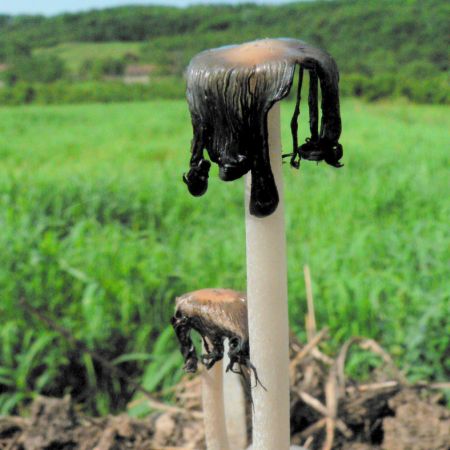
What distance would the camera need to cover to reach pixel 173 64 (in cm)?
2062

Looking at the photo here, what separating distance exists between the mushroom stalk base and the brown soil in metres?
0.33

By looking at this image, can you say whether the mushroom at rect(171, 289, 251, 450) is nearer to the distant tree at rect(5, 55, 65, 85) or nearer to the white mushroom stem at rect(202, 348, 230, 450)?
the white mushroom stem at rect(202, 348, 230, 450)

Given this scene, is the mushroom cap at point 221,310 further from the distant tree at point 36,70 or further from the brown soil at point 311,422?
the distant tree at point 36,70

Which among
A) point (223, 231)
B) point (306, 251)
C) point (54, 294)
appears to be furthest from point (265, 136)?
point (223, 231)

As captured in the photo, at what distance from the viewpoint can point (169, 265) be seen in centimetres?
238

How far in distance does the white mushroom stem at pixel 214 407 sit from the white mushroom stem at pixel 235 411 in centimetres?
19

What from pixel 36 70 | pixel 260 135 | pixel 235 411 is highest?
Answer: pixel 36 70

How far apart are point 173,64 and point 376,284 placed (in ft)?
63.7

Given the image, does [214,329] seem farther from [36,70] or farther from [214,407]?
[36,70]

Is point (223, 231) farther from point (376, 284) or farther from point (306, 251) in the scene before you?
point (376, 284)

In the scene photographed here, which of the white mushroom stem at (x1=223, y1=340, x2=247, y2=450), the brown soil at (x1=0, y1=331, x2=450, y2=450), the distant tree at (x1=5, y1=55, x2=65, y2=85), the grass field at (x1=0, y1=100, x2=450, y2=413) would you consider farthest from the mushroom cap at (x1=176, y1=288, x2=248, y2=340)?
the distant tree at (x1=5, y1=55, x2=65, y2=85)

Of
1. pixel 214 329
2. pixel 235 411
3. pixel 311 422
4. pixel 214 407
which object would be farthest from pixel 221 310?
pixel 311 422

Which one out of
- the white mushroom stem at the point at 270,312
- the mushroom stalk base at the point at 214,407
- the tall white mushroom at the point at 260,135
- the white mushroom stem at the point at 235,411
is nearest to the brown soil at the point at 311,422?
the white mushroom stem at the point at 235,411

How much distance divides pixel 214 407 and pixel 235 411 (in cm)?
25
